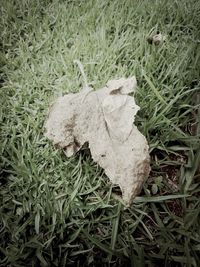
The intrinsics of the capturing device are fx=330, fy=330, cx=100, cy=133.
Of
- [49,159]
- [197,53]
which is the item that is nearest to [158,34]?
[197,53]

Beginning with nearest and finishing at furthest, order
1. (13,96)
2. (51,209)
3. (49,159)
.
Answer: (51,209) < (49,159) < (13,96)

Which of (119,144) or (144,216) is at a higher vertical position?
(119,144)

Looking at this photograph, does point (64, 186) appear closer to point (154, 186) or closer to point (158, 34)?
point (154, 186)

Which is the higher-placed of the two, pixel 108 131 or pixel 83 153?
pixel 108 131
